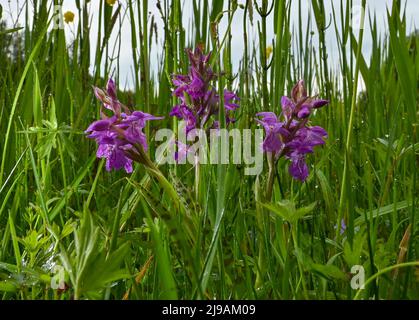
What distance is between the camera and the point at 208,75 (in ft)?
3.84

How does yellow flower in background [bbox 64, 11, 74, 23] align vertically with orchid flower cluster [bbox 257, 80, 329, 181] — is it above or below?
above

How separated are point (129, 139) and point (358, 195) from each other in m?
0.72

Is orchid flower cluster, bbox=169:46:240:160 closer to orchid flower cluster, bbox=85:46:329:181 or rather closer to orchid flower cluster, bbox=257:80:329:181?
orchid flower cluster, bbox=85:46:329:181

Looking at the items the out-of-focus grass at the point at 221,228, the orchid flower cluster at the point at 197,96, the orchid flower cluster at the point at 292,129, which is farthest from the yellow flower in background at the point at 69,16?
the orchid flower cluster at the point at 292,129

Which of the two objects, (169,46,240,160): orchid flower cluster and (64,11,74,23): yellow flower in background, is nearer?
(169,46,240,160): orchid flower cluster

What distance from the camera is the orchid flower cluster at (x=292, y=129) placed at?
1036 mm

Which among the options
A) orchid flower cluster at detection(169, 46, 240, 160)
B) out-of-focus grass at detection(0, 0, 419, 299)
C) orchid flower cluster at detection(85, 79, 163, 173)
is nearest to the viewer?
out-of-focus grass at detection(0, 0, 419, 299)

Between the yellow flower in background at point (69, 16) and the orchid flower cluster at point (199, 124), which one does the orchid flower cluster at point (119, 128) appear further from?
the yellow flower in background at point (69, 16)

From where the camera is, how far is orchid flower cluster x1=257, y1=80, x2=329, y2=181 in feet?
3.40

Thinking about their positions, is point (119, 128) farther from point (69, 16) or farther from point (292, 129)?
point (69, 16)

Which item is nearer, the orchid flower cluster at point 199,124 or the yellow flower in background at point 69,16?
the orchid flower cluster at point 199,124

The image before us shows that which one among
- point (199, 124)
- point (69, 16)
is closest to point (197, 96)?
point (199, 124)

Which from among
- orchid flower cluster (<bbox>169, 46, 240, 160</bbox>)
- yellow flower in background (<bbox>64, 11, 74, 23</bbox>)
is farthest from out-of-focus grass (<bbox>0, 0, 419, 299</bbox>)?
yellow flower in background (<bbox>64, 11, 74, 23</bbox>)

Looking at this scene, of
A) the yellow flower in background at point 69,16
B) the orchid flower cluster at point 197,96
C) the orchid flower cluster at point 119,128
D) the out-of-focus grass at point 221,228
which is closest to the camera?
the out-of-focus grass at point 221,228
